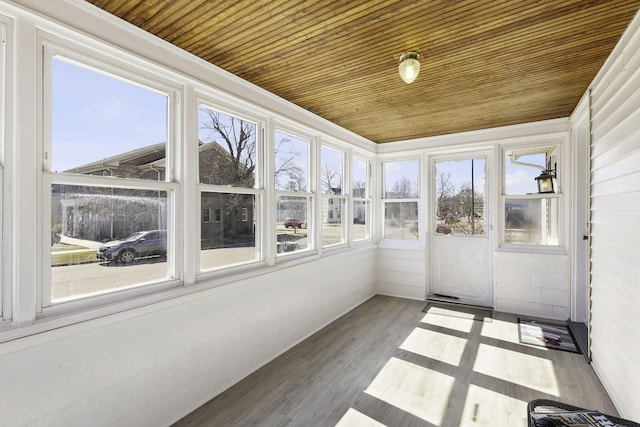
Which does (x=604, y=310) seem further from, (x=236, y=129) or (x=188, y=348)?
(x=236, y=129)

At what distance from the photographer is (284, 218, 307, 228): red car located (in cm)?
339

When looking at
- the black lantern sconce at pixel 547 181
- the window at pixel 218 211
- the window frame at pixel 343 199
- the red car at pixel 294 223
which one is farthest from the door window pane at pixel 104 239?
the black lantern sconce at pixel 547 181

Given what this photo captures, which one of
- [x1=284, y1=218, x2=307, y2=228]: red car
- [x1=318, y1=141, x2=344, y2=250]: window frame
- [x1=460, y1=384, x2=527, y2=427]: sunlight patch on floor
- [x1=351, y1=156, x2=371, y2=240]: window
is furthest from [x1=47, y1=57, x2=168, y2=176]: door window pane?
[x1=351, y1=156, x2=371, y2=240]: window

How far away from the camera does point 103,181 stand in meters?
1.85

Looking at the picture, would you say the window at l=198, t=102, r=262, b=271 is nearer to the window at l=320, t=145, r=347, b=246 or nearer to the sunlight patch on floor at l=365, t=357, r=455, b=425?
the window at l=320, t=145, r=347, b=246

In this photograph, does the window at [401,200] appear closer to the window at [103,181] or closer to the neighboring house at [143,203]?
the neighboring house at [143,203]

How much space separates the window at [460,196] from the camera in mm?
4680

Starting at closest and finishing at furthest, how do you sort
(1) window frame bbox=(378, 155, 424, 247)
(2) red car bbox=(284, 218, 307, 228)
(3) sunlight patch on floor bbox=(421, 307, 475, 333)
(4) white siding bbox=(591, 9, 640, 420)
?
(4) white siding bbox=(591, 9, 640, 420) → (2) red car bbox=(284, 218, 307, 228) → (3) sunlight patch on floor bbox=(421, 307, 475, 333) → (1) window frame bbox=(378, 155, 424, 247)

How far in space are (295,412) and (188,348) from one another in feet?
2.94

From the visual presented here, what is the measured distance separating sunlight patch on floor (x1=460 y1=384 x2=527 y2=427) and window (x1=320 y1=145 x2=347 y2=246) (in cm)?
226

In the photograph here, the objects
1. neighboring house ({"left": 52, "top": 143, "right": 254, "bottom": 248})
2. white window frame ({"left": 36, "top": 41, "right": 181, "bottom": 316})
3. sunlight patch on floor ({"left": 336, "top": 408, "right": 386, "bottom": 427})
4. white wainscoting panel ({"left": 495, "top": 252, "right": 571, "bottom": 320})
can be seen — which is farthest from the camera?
white wainscoting panel ({"left": 495, "top": 252, "right": 571, "bottom": 320})

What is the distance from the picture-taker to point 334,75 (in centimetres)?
273

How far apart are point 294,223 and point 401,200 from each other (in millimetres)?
2357

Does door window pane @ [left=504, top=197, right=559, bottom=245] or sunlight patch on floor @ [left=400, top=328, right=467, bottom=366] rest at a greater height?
door window pane @ [left=504, top=197, right=559, bottom=245]
